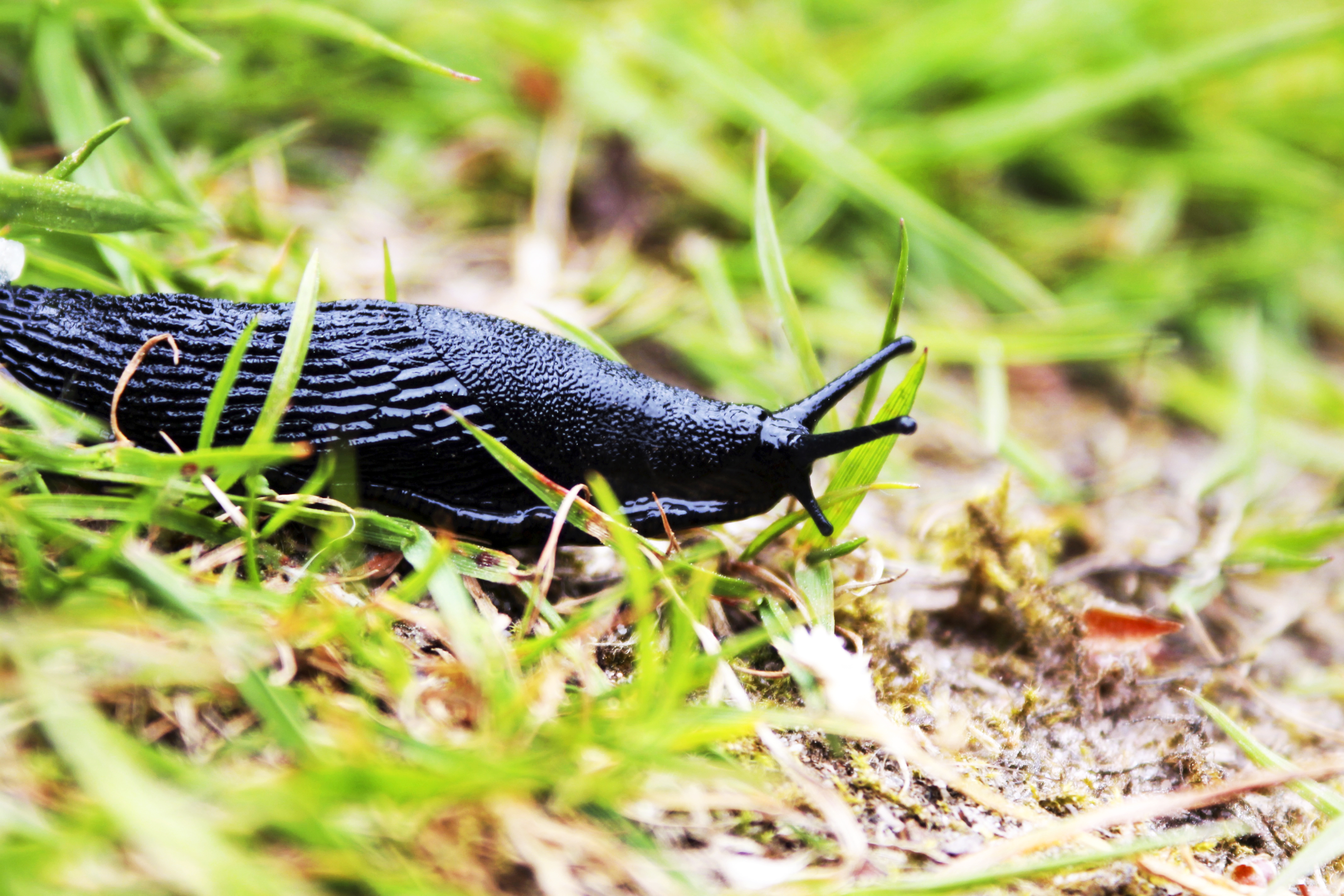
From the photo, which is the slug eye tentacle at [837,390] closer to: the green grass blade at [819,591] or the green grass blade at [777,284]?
the green grass blade at [777,284]

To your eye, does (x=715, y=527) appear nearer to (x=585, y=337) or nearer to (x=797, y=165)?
(x=585, y=337)

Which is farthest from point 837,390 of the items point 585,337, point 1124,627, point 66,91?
point 66,91

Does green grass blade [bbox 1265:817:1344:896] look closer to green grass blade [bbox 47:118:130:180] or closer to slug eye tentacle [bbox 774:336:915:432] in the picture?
slug eye tentacle [bbox 774:336:915:432]

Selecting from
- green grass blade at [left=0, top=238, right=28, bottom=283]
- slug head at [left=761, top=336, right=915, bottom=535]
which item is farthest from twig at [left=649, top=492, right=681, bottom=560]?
green grass blade at [left=0, top=238, right=28, bottom=283]

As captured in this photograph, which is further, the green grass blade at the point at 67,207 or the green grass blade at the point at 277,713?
the green grass blade at the point at 67,207

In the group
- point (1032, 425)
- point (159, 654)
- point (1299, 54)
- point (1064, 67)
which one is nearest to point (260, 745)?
point (159, 654)

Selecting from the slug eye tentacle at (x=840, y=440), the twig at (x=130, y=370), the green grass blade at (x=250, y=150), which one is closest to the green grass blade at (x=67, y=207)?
the twig at (x=130, y=370)
